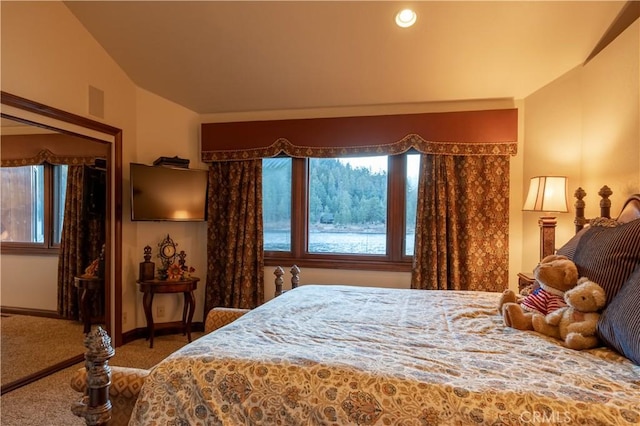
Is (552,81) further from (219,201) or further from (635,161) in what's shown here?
(219,201)

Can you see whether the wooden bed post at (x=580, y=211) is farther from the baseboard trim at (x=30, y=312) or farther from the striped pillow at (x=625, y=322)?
the baseboard trim at (x=30, y=312)

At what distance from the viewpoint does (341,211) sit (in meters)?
3.83

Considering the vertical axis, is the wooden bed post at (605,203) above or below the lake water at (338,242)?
above

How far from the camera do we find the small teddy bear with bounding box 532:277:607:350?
4.53 ft

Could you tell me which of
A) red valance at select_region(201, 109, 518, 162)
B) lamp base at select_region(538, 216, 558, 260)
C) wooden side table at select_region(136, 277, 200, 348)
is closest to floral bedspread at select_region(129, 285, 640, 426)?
lamp base at select_region(538, 216, 558, 260)

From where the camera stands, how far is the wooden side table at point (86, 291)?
10.1 feet

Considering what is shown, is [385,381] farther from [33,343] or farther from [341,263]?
[33,343]

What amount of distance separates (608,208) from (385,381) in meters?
2.19

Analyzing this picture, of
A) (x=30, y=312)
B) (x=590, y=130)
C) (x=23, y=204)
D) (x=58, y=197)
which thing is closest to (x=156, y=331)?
(x=30, y=312)

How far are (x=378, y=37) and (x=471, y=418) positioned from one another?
272 cm

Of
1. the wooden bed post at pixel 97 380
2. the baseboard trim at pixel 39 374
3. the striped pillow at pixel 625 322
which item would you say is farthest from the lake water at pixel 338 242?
the wooden bed post at pixel 97 380

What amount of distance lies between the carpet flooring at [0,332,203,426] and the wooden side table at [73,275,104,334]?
388 millimetres

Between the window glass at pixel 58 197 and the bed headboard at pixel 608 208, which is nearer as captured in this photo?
the bed headboard at pixel 608 208

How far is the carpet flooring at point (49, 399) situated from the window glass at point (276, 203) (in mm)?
1533
